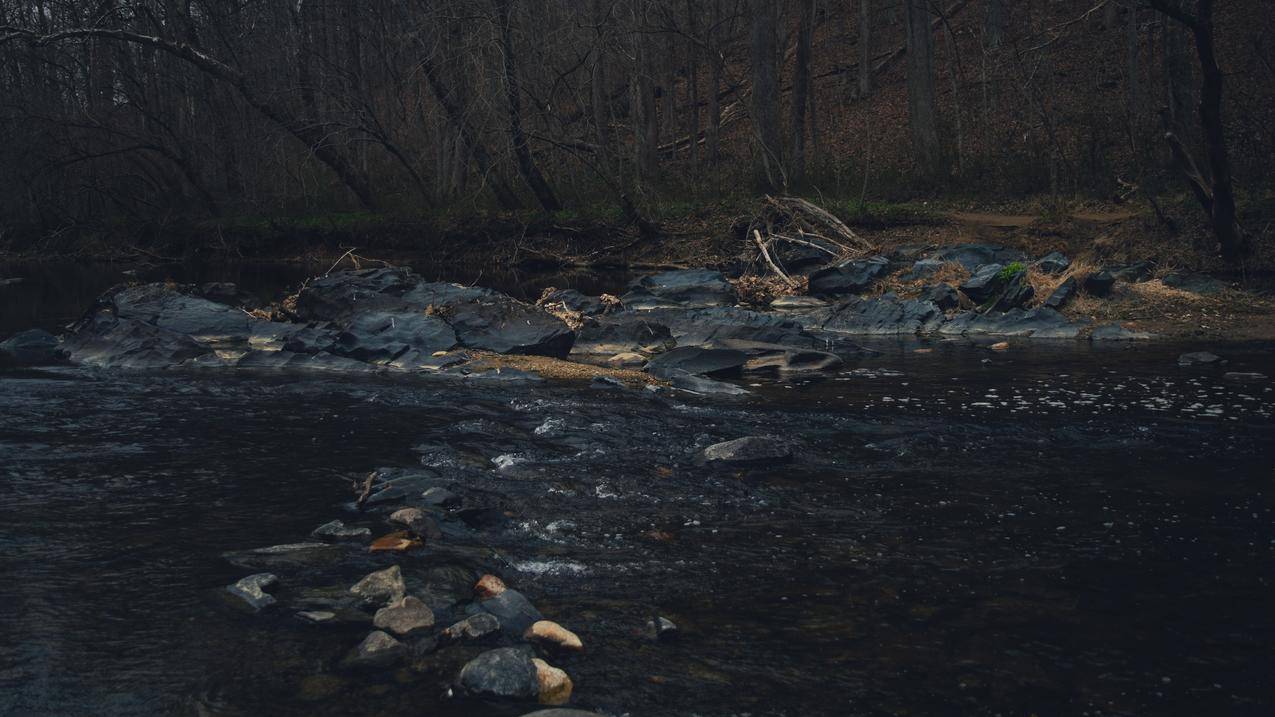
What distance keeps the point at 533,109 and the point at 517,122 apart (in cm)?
89

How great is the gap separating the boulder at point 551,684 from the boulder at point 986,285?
1138 centimetres

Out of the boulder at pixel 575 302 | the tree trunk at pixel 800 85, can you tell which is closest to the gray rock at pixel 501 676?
the boulder at pixel 575 302

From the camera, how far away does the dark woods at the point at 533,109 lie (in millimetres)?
19516

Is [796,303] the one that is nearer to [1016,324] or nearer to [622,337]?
[1016,324]

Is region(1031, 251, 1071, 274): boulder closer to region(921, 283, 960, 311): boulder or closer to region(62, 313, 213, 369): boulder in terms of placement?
region(921, 283, 960, 311): boulder

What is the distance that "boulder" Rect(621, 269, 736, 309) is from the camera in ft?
51.4

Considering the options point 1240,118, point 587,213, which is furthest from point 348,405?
point 1240,118

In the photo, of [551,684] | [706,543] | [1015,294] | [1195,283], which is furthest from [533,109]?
[551,684]

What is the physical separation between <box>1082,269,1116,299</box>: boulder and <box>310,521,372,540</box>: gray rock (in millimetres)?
11274

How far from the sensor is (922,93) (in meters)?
22.7

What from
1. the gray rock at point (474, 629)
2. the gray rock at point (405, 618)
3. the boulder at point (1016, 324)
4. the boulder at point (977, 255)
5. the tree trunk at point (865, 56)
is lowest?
the boulder at point (1016, 324)

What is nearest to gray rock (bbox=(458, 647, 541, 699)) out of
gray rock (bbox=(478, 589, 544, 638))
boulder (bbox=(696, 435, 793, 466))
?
gray rock (bbox=(478, 589, 544, 638))

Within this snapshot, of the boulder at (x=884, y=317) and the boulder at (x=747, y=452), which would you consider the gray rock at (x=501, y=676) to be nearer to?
the boulder at (x=747, y=452)

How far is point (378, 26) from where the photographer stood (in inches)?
966
